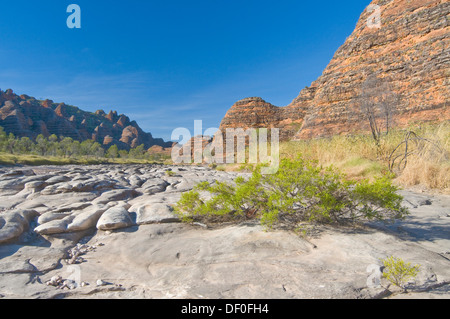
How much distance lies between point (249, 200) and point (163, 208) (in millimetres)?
1493

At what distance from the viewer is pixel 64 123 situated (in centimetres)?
12462

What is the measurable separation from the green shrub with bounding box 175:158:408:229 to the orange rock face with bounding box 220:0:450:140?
19637 mm

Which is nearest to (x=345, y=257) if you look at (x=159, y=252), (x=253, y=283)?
(x=253, y=283)

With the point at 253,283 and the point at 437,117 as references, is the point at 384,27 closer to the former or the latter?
the point at 437,117

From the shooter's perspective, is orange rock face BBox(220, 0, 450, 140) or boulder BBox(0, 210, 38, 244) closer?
boulder BBox(0, 210, 38, 244)

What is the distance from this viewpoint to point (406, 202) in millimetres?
4168

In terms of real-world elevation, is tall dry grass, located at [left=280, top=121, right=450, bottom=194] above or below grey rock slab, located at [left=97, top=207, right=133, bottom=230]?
above

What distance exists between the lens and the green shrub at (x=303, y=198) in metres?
2.69

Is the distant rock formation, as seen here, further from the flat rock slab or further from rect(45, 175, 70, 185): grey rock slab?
the flat rock slab

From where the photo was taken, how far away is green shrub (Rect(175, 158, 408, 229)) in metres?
2.69

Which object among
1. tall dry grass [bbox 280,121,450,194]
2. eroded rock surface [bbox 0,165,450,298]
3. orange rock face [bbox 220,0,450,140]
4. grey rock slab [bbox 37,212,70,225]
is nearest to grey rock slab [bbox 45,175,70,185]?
eroded rock surface [bbox 0,165,450,298]

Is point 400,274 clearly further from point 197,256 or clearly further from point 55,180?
point 55,180

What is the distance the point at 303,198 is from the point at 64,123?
15007cm

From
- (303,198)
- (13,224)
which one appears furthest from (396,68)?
(13,224)
